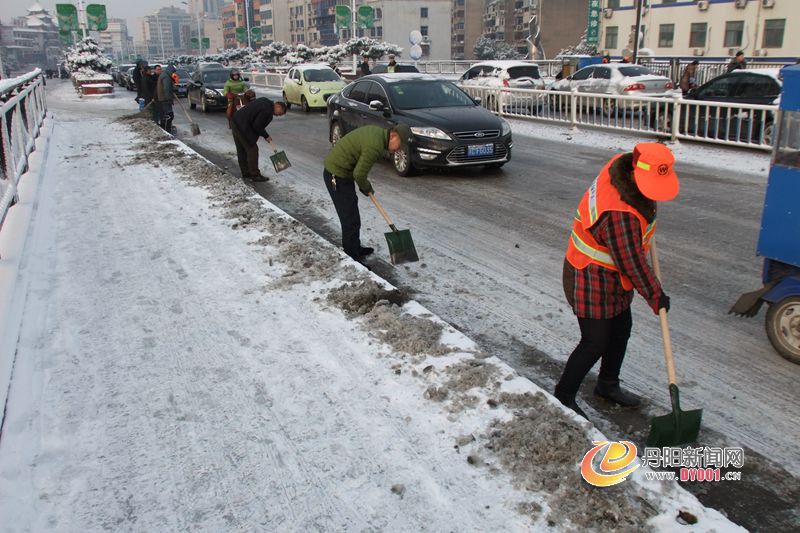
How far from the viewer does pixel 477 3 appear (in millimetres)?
103062

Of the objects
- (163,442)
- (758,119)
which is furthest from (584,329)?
(758,119)

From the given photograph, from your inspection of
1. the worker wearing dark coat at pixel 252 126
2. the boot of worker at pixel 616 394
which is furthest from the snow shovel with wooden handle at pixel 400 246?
the worker wearing dark coat at pixel 252 126

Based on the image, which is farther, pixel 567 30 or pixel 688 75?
pixel 567 30

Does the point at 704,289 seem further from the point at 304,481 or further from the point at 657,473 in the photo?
the point at 304,481

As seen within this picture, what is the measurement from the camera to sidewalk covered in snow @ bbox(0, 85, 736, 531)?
2750 millimetres

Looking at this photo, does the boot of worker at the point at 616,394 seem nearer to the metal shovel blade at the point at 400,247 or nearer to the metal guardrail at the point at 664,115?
the metal shovel blade at the point at 400,247

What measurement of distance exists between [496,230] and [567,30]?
68591 millimetres

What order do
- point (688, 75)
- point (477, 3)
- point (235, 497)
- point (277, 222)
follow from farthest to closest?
point (477, 3), point (688, 75), point (277, 222), point (235, 497)

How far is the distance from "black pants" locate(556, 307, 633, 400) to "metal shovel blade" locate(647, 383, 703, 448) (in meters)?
0.41

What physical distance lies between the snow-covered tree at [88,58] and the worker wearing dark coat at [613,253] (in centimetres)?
3587

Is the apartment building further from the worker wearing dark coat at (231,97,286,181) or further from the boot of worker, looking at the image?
the boot of worker

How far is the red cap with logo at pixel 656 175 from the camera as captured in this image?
2812 mm

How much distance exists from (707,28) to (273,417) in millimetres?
41317

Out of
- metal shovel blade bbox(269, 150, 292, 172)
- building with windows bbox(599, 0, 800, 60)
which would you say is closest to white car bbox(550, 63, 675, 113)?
metal shovel blade bbox(269, 150, 292, 172)
